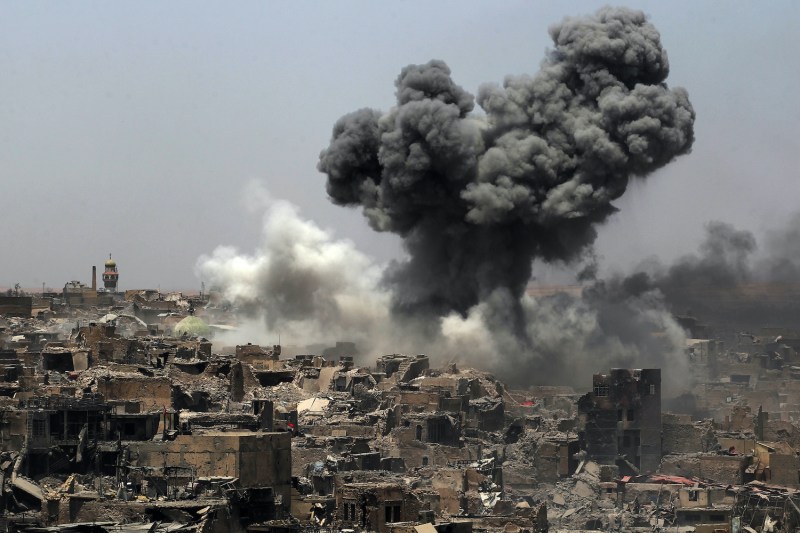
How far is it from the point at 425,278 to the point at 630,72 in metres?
13.0

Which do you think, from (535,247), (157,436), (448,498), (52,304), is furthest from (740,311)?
(157,436)

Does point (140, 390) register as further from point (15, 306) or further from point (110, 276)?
point (110, 276)

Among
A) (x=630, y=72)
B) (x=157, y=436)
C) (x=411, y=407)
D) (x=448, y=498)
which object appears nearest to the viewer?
(x=157, y=436)

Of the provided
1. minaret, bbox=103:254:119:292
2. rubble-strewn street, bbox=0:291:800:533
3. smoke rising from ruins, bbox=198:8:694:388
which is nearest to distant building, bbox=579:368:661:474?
rubble-strewn street, bbox=0:291:800:533

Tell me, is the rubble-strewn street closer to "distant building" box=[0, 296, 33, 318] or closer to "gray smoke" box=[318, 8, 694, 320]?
"distant building" box=[0, 296, 33, 318]

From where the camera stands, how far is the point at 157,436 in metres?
53.8

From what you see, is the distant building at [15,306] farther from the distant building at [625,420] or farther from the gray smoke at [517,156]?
the distant building at [625,420]

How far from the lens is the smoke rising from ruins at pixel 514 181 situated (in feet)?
320

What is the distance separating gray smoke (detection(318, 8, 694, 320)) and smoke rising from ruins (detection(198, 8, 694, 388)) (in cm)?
8

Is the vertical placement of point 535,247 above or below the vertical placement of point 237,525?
above

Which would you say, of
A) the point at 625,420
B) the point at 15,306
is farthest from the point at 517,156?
the point at 15,306

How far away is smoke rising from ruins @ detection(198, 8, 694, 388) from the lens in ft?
320

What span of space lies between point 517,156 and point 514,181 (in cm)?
112

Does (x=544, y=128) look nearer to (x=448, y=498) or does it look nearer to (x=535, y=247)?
(x=535, y=247)
